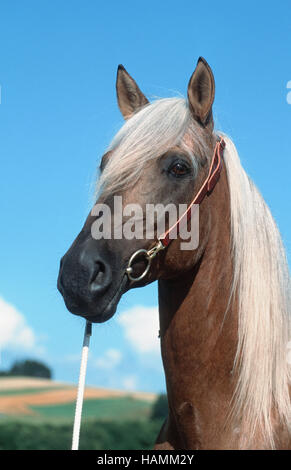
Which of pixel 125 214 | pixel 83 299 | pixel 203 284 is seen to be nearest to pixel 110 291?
pixel 83 299

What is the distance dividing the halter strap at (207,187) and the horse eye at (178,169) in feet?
0.60

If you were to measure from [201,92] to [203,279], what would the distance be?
1.40m

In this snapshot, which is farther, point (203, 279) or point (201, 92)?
point (201, 92)

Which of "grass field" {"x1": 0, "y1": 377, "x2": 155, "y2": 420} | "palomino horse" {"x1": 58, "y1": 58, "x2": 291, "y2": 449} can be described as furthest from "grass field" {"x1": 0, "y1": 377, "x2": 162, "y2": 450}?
"palomino horse" {"x1": 58, "y1": 58, "x2": 291, "y2": 449}

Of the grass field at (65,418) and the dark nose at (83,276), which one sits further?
the grass field at (65,418)

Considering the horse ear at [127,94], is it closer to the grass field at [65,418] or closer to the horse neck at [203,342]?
the horse neck at [203,342]

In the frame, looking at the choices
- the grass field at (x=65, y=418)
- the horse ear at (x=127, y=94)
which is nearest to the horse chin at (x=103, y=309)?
the horse ear at (x=127, y=94)

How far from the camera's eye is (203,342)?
12.0 ft

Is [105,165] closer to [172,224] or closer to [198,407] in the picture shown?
[172,224]

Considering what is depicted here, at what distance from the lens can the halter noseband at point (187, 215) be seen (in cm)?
350

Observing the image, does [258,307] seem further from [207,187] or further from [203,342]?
[207,187]

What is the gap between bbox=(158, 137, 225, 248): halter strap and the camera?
3.60 meters

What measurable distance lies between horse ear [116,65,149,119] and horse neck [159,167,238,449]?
3.75ft

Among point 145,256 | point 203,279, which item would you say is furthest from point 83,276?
point 203,279
